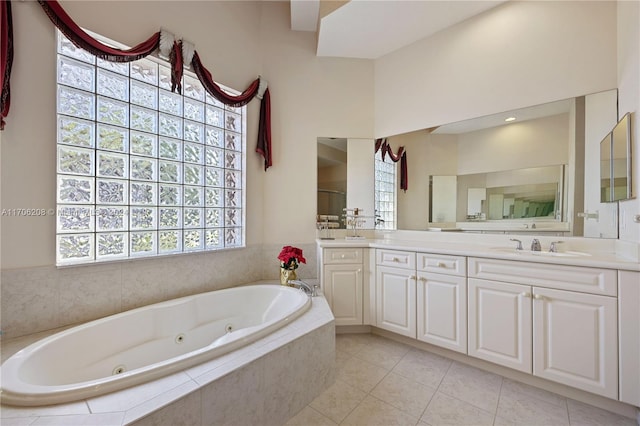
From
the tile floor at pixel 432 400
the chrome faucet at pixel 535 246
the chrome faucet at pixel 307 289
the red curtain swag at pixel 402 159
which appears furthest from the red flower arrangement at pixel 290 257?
the chrome faucet at pixel 535 246

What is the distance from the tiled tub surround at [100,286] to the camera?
4.69ft

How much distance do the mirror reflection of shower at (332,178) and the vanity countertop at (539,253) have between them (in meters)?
0.49

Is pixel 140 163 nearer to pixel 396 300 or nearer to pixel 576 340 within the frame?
pixel 396 300

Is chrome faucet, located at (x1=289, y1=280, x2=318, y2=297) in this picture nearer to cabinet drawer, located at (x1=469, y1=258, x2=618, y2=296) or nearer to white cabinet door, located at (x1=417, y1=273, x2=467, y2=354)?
white cabinet door, located at (x1=417, y1=273, x2=467, y2=354)

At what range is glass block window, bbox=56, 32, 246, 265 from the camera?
164 centimetres

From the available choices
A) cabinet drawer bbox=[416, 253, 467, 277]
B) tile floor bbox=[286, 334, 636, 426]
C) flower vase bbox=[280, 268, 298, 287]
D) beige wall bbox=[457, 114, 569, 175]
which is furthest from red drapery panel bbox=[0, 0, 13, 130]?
beige wall bbox=[457, 114, 569, 175]

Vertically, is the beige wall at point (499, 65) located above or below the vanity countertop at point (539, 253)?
above

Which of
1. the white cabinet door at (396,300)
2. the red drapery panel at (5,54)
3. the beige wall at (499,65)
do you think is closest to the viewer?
the red drapery panel at (5,54)

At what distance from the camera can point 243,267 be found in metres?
2.62

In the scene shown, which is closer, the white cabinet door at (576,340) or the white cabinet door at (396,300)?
the white cabinet door at (576,340)

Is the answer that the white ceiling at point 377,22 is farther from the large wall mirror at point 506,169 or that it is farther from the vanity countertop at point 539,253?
the vanity countertop at point 539,253

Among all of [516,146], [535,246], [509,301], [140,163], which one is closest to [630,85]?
[516,146]

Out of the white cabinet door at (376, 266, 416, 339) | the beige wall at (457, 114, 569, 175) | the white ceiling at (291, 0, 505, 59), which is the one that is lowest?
the white cabinet door at (376, 266, 416, 339)

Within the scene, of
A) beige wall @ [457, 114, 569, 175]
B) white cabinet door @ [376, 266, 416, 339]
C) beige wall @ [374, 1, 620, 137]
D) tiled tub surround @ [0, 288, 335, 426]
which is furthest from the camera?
white cabinet door @ [376, 266, 416, 339]
